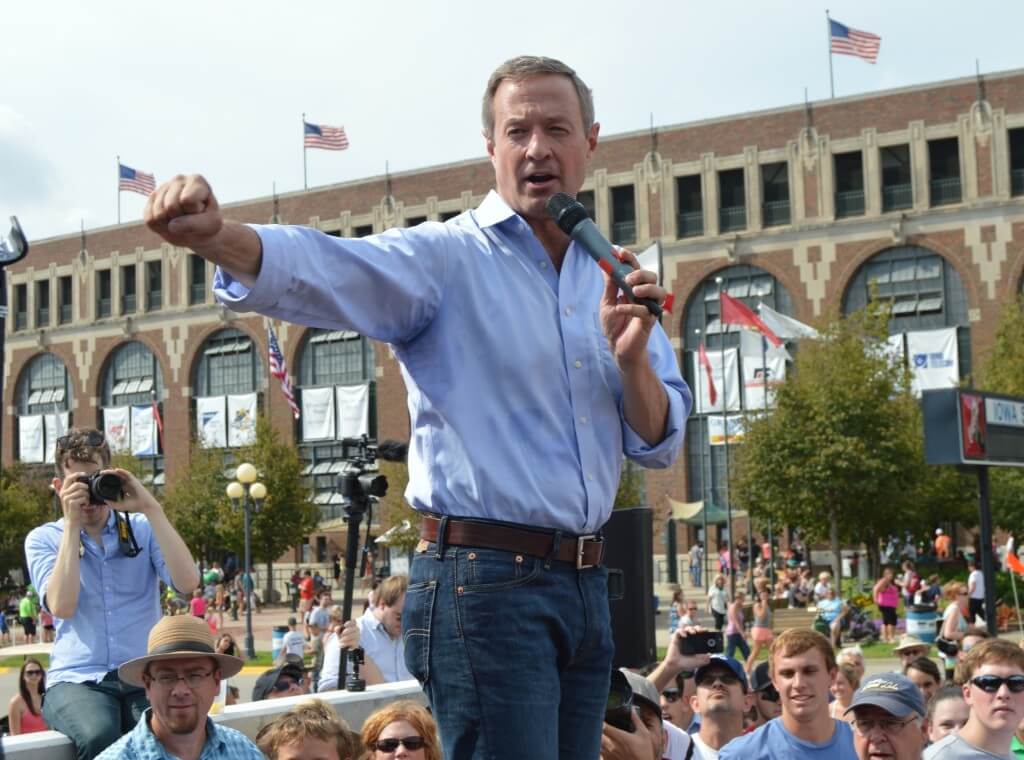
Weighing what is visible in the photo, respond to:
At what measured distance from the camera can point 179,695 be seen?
514 centimetres

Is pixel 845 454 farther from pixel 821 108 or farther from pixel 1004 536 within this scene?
pixel 821 108

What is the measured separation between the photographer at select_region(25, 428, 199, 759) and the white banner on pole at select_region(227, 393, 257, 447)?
58415mm

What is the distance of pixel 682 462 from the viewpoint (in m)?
55.6

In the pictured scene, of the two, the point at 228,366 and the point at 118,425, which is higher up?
the point at 228,366

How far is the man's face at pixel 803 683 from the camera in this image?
6.73m

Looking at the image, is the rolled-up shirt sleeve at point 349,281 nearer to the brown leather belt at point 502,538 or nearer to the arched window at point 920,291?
the brown leather belt at point 502,538

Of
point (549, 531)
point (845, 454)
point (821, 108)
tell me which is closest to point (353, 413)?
point (821, 108)

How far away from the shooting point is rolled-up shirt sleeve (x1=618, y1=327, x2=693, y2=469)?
313 centimetres

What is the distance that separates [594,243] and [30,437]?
7243 cm

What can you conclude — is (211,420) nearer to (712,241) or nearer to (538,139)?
(712,241)

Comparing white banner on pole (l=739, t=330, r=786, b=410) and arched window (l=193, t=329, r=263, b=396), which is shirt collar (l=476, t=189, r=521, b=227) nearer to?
white banner on pole (l=739, t=330, r=786, b=410)

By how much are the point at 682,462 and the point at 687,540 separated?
3.17m

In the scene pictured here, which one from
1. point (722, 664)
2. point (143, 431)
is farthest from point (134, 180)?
point (722, 664)

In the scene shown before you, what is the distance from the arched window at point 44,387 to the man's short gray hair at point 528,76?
234 ft
